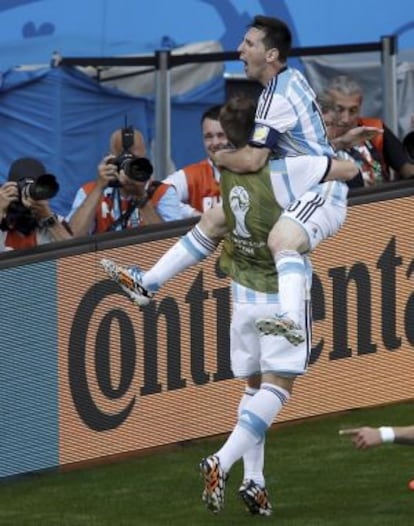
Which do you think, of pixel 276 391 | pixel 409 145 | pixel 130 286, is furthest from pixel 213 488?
pixel 409 145

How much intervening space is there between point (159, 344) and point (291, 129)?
201 centimetres

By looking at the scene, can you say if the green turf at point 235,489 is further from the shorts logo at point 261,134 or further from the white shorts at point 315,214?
the shorts logo at point 261,134

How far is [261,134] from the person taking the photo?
27.8 ft

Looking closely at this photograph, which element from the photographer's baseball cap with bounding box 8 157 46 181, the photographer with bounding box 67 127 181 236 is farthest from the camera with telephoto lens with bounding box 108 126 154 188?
the photographer's baseball cap with bounding box 8 157 46 181

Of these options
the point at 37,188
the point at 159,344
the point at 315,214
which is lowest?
the point at 159,344

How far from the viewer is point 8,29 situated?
16.4 meters

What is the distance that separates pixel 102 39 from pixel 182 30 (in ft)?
2.46

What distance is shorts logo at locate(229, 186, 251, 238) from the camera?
8.59 m

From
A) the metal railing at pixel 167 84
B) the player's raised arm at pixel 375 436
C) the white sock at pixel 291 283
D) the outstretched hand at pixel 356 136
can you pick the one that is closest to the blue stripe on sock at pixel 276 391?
the white sock at pixel 291 283

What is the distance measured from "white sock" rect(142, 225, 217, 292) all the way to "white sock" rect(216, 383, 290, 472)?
711 mm

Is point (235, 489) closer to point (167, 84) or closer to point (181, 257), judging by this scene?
point (181, 257)

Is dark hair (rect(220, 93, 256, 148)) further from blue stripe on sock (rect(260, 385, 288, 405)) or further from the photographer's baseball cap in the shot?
the photographer's baseball cap

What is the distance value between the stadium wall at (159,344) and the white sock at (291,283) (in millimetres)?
1733

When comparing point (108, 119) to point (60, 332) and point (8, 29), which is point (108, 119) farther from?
point (60, 332)
